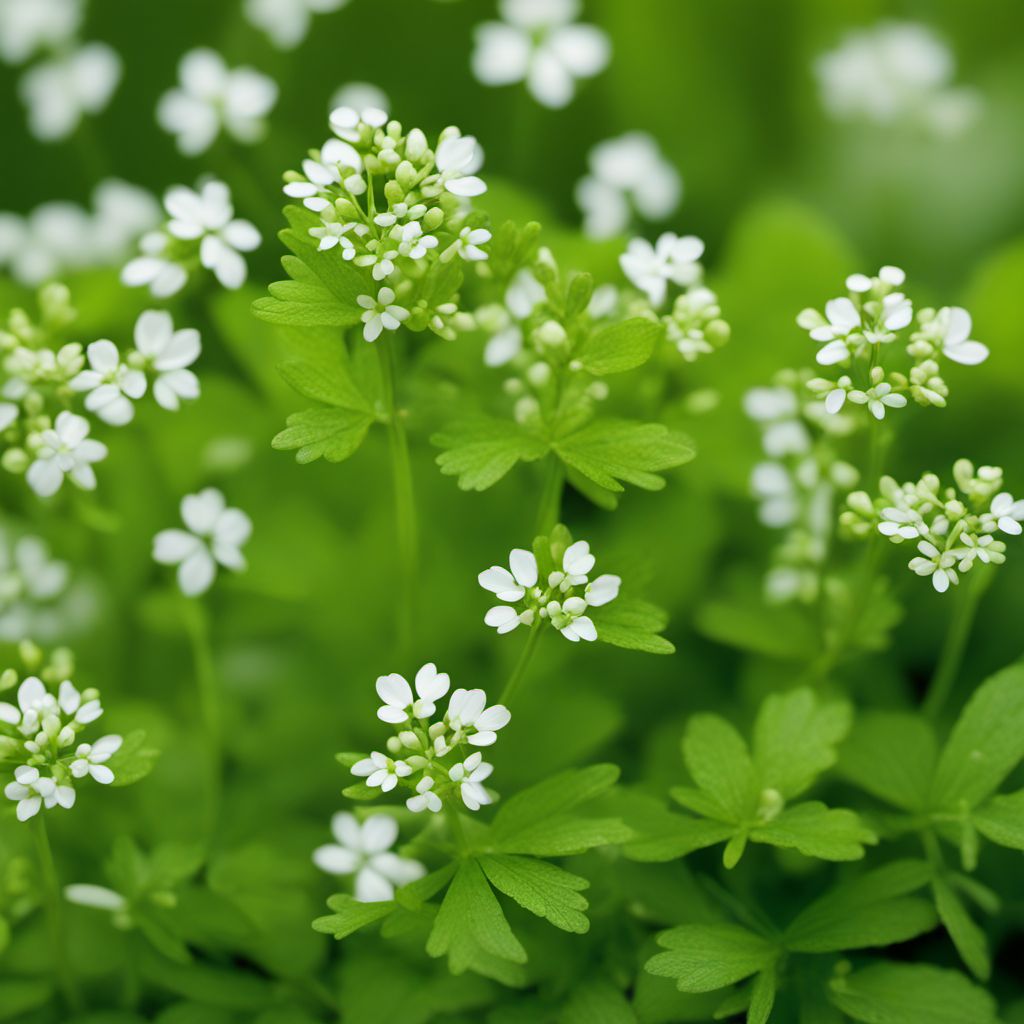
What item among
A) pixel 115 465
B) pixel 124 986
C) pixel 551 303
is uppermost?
pixel 551 303

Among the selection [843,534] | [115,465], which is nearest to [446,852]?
[843,534]

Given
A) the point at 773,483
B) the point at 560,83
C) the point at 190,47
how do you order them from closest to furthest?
the point at 773,483
the point at 560,83
the point at 190,47

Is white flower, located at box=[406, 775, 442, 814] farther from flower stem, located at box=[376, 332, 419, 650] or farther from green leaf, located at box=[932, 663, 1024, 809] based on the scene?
green leaf, located at box=[932, 663, 1024, 809]

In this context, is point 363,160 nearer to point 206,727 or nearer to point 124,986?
point 206,727

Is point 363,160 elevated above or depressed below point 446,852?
above

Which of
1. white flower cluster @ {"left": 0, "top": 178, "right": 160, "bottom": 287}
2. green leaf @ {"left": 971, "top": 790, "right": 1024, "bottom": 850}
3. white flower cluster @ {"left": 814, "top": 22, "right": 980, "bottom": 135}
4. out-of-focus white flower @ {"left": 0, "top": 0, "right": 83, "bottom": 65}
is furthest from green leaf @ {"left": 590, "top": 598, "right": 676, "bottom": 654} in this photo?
out-of-focus white flower @ {"left": 0, "top": 0, "right": 83, "bottom": 65}

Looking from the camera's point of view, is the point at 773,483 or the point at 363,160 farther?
the point at 773,483
